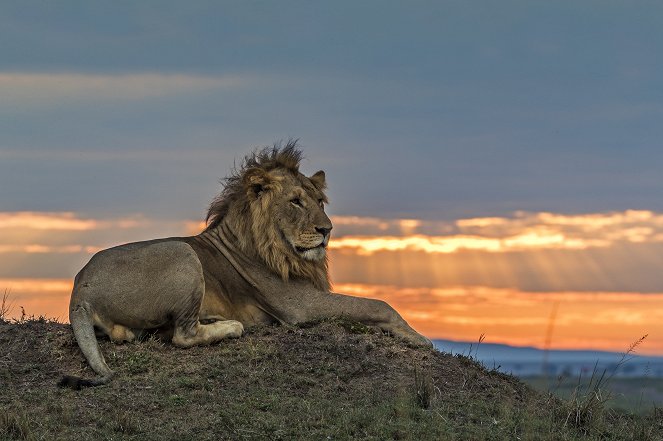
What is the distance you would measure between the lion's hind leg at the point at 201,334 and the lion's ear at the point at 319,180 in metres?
2.11

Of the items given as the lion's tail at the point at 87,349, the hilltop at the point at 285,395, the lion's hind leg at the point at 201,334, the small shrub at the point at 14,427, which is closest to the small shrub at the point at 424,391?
the hilltop at the point at 285,395

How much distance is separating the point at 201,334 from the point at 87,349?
117cm

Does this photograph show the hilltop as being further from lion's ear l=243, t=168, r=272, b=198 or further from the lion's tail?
lion's ear l=243, t=168, r=272, b=198

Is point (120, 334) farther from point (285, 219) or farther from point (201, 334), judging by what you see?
point (285, 219)

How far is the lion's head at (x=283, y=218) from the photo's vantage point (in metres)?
12.8

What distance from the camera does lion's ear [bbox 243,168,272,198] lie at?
12953 mm

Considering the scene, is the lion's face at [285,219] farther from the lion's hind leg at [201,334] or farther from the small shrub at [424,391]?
the small shrub at [424,391]

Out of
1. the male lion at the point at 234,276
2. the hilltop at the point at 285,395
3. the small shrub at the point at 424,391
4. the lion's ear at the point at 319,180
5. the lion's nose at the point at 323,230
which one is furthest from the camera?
the lion's ear at the point at 319,180

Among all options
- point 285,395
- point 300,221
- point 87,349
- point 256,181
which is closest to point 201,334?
point 87,349

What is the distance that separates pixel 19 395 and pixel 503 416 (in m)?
4.63

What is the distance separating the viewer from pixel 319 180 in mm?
13617

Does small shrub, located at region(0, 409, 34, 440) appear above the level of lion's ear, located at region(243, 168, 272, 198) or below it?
below

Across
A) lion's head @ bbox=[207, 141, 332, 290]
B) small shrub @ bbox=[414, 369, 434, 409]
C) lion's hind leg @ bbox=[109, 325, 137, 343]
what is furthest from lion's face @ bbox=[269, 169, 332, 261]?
small shrub @ bbox=[414, 369, 434, 409]

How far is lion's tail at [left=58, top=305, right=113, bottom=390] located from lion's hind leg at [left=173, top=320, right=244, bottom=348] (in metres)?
0.82
